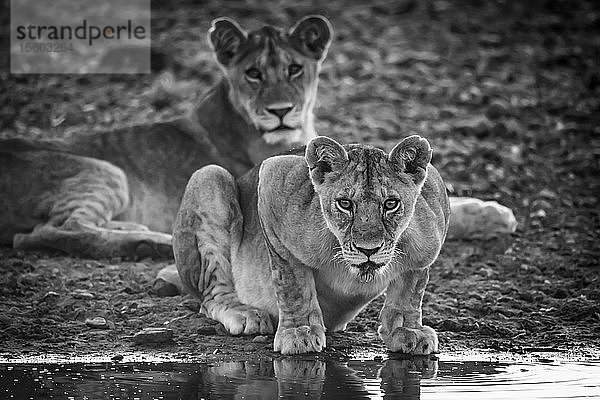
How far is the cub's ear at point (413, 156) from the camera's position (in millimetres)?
6918

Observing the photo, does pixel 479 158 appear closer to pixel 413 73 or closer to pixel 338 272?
pixel 413 73

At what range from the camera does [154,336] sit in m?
7.52

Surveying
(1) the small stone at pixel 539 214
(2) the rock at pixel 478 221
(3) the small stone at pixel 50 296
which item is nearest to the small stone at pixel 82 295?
(3) the small stone at pixel 50 296

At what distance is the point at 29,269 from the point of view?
962 centimetres

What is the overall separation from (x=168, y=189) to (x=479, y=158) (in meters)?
3.40

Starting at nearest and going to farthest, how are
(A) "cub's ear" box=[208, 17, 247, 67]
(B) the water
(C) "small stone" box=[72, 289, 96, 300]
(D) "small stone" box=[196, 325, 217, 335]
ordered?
1. (B) the water
2. (D) "small stone" box=[196, 325, 217, 335]
3. (C) "small stone" box=[72, 289, 96, 300]
4. (A) "cub's ear" box=[208, 17, 247, 67]

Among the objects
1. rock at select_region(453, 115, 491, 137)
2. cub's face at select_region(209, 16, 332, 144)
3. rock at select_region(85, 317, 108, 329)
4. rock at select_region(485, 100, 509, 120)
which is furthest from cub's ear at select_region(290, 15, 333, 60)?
rock at select_region(485, 100, 509, 120)

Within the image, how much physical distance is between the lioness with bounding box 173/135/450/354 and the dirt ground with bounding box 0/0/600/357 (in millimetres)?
199

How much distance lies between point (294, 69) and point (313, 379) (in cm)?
423

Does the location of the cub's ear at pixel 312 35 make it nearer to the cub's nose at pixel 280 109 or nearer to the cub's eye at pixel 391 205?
the cub's nose at pixel 280 109

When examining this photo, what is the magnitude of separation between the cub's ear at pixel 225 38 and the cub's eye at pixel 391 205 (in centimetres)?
407

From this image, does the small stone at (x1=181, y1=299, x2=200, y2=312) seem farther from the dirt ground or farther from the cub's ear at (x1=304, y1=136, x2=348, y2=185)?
the cub's ear at (x1=304, y1=136, x2=348, y2=185)

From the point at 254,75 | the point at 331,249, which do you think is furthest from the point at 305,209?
the point at 254,75

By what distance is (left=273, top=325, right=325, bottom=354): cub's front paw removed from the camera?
7.13 metres
